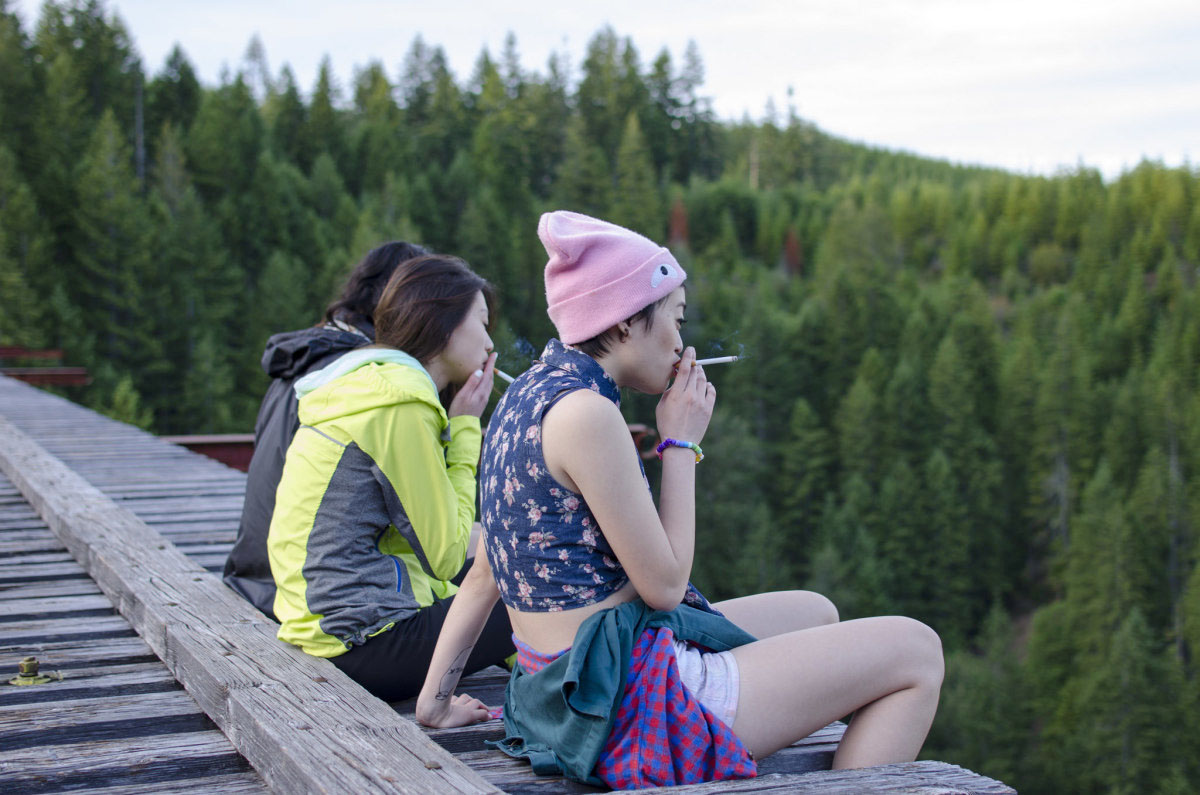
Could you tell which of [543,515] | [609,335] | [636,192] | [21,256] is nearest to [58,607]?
[543,515]

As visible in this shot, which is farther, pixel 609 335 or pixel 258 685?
pixel 258 685

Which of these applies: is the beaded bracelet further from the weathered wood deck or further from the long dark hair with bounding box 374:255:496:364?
the long dark hair with bounding box 374:255:496:364

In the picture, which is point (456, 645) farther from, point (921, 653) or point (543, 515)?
point (921, 653)

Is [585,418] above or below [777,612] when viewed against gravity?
above

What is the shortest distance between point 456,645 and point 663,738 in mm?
515

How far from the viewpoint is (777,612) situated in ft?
7.11

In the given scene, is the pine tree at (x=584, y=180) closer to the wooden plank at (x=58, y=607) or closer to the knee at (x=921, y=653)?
the wooden plank at (x=58, y=607)

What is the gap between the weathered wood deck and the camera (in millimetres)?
1623

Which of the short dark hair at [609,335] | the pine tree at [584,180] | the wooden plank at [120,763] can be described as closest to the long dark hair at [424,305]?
the short dark hair at [609,335]

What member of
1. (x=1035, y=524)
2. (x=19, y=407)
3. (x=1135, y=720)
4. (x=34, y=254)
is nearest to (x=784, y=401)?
(x=1035, y=524)

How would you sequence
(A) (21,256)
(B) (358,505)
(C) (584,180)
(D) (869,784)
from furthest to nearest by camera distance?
(C) (584,180) < (A) (21,256) < (B) (358,505) < (D) (869,784)

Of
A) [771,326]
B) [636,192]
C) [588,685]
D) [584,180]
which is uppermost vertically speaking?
[584,180]

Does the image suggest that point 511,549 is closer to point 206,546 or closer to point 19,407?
point 206,546

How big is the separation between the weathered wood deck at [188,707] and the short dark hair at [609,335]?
2.27ft
